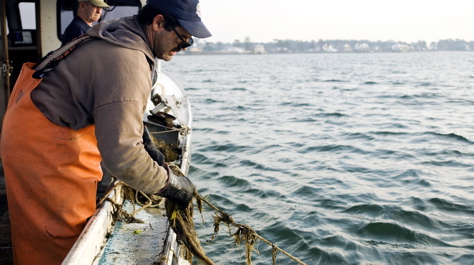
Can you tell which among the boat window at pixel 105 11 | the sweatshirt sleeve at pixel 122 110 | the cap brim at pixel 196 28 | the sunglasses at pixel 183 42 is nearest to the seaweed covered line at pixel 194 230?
the sweatshirt sleeve at pixel 122 110

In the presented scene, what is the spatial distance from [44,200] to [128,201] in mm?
1874

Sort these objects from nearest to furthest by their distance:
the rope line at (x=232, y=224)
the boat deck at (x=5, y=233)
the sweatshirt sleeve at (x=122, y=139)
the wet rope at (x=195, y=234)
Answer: the sweatshirt sleeve at (x=122, y=139)
the wet rope at (x=195, y=234)
the rope line at (x=232, y=224)
the boat deck at (x=5, y=233)

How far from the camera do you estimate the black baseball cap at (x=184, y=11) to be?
278 cm

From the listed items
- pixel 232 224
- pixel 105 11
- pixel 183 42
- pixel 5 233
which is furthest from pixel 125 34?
pixel 105 11

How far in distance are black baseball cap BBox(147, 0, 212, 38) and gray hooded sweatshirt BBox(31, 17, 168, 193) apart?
0.19m

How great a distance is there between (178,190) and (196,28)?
3.51 ft

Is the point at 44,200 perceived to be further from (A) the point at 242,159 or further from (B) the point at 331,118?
(B) the point at 331,118

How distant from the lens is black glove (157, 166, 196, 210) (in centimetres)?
318

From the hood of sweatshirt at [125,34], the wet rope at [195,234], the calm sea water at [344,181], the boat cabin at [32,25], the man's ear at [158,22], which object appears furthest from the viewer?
the boat cabin at [32,25]

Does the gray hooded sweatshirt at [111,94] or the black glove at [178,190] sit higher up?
the gray hooded sweatshirt at [111,94]

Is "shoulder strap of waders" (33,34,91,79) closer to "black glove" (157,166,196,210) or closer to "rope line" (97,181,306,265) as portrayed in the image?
"black glove" (157,166,196,210)

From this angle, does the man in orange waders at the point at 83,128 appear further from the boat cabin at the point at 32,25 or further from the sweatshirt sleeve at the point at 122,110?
the boat cabin at the point at 32,25

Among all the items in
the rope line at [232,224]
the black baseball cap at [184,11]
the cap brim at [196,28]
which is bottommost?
the rope line at [232,224]

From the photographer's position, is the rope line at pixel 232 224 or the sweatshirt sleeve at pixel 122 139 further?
the rope line at pixel 232 224
